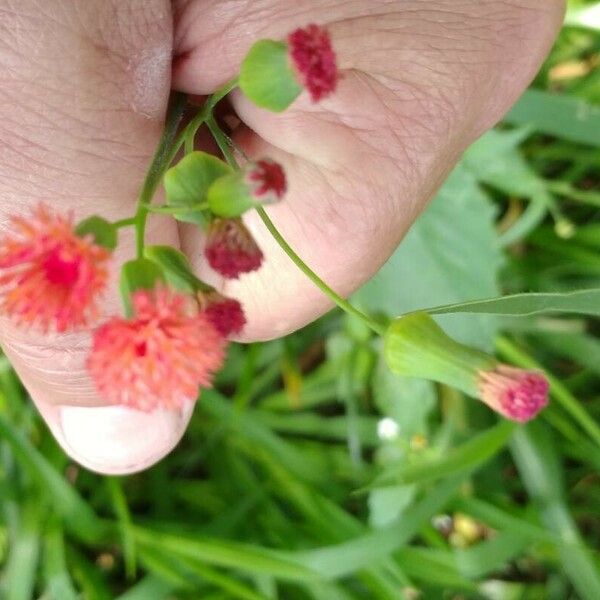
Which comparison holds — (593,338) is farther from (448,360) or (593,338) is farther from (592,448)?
(448,360)

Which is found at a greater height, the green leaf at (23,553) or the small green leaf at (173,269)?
the small green leaf at (173,269)

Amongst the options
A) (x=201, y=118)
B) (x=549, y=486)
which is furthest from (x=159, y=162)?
(x=549, y=486)

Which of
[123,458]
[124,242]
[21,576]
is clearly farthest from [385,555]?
[124,242]

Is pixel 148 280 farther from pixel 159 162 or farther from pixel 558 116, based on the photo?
pixel 558 116

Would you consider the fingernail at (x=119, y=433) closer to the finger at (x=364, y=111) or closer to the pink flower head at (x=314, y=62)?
the finger at (x=364, y=111)

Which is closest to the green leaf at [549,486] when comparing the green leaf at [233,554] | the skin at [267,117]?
the green leaf at [233,554]

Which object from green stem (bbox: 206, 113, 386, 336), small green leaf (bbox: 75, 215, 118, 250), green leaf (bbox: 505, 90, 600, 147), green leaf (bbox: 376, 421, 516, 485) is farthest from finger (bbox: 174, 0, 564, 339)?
green leaf (bbox: 505, 90, 600, 147)

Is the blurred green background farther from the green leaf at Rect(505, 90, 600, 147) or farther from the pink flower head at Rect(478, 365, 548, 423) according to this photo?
the pink flower head at Rect(478, 365, 548, 423)

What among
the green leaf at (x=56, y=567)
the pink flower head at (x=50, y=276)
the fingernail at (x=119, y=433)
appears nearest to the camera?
the pink flower head at (x=50, y=276)
